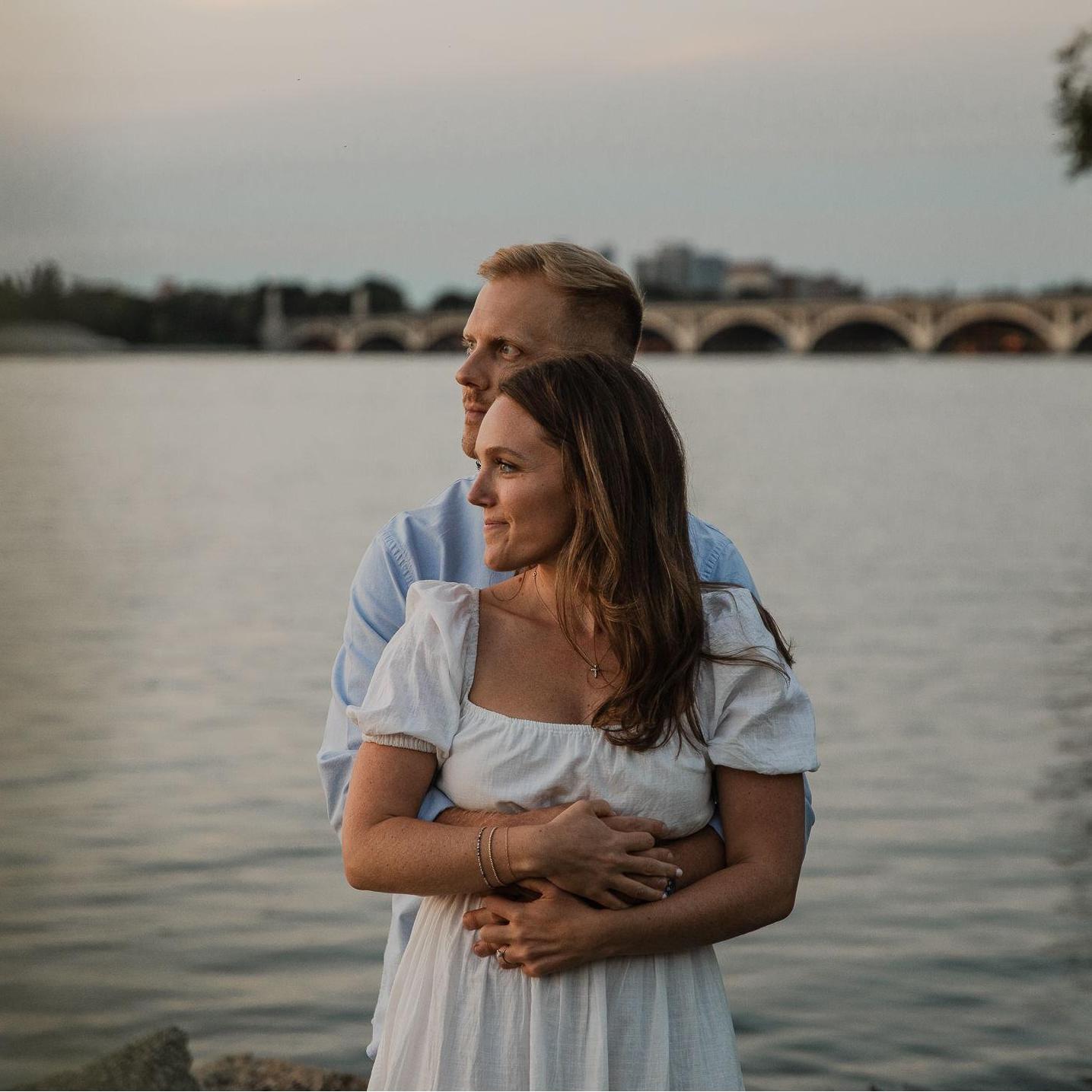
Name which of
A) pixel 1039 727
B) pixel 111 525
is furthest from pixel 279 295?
pixel 1039 727

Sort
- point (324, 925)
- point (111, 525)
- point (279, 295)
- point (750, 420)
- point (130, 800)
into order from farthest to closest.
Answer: point (279, 295) → point (750, 420) → point (111, 525) → point (130, 800) → point (324, 925)

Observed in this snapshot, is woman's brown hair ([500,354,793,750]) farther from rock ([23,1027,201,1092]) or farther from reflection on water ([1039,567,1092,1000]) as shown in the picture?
reflection on water ([1039,567,1092,1000])

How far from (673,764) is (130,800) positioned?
Result: 7.87 m

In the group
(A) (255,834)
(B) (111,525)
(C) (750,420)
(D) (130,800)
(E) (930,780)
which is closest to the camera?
(A) (255,834)

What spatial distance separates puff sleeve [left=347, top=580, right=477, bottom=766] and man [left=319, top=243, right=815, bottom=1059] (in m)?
0.39

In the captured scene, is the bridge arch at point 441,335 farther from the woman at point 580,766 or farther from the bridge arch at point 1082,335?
the woman at point 580,766

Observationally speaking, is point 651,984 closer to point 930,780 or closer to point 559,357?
point 559,357

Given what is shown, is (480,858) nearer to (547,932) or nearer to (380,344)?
(547,932)

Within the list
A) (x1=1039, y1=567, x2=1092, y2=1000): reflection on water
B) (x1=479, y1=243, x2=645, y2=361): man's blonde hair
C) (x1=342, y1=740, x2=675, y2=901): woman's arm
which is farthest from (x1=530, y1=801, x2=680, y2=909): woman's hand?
(x1=1039, y1=567, x2=1092, y2=1000): reflection on water

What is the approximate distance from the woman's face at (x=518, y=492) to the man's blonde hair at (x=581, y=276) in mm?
543

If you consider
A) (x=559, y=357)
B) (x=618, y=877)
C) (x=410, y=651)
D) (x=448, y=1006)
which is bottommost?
(x=448, y=1006)

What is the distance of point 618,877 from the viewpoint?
69.0 inches

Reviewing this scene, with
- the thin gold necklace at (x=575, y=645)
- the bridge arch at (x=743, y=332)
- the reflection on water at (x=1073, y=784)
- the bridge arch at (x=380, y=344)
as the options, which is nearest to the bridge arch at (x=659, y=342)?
the bridge arch at (x=743, y=332)

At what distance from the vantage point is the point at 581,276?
235 centimetres
